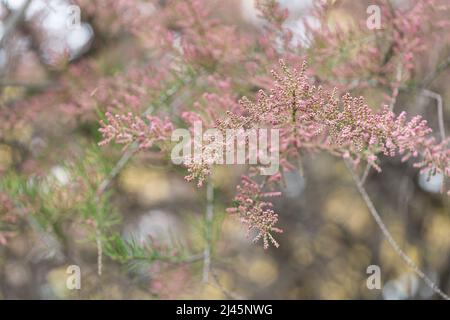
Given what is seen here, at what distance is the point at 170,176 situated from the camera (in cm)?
197

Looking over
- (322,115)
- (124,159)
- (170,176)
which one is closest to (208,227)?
(124,159)

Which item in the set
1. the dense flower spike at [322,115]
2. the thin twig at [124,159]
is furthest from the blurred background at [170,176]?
the dense flower spike at [322,115]

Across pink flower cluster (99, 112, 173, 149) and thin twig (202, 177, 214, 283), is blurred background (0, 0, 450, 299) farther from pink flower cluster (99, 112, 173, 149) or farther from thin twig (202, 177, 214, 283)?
pink flower cluster (99, 112, 173, 149)

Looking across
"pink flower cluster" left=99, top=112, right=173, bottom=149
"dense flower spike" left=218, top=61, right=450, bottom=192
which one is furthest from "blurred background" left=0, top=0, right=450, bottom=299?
"dense flower spike" left=218, top=61, right=450, bottom=192

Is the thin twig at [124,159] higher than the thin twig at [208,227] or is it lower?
higher

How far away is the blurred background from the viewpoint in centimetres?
110

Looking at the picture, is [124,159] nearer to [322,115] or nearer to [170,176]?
[322,115]

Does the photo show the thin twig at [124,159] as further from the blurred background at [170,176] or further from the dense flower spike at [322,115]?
the dense flower spike at [322,115]

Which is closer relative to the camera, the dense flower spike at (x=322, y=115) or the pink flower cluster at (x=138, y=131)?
the dense flower spike at (x=322, y=115)

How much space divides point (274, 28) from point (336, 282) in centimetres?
126

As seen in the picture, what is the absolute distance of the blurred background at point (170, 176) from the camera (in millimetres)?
1102

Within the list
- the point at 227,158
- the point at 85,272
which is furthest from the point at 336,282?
the point at 227,158

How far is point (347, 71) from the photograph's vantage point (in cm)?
110
